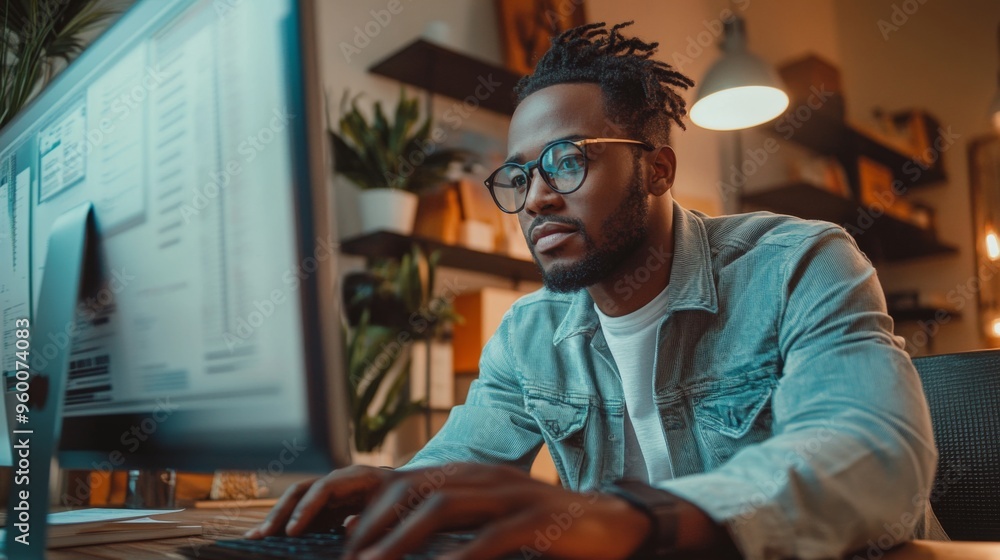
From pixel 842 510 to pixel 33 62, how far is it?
5.77 feet

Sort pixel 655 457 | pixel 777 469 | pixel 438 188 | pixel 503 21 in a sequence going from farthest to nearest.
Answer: pixel 503 21
pixel 438 188
pixel 655 457
pixel 777 469

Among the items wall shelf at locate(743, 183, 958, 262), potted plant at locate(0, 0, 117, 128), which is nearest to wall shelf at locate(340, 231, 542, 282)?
potted plant at locate(0, 0, 117, 128)

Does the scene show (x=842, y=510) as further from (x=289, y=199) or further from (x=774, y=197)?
(x=774, y=197)

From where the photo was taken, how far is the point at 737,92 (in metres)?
3.19

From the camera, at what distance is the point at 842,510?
2.01 feet

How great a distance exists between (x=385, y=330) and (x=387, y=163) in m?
0.56

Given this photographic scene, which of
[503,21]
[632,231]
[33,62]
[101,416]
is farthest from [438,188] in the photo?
[101,416]

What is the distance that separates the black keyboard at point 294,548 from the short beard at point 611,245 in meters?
0.59

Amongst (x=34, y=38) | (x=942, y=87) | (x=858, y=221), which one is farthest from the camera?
(x=942, y=87)

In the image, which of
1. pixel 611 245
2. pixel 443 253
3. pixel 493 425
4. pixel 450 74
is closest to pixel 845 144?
pixel 450 74

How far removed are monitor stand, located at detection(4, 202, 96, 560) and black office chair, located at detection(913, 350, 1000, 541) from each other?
1119mm

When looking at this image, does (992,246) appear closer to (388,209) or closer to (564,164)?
(388,209)

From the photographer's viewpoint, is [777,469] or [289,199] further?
[777,469]

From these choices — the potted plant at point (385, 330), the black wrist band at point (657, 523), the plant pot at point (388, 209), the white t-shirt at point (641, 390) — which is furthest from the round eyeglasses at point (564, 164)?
the plant pot at point (388, 209)
